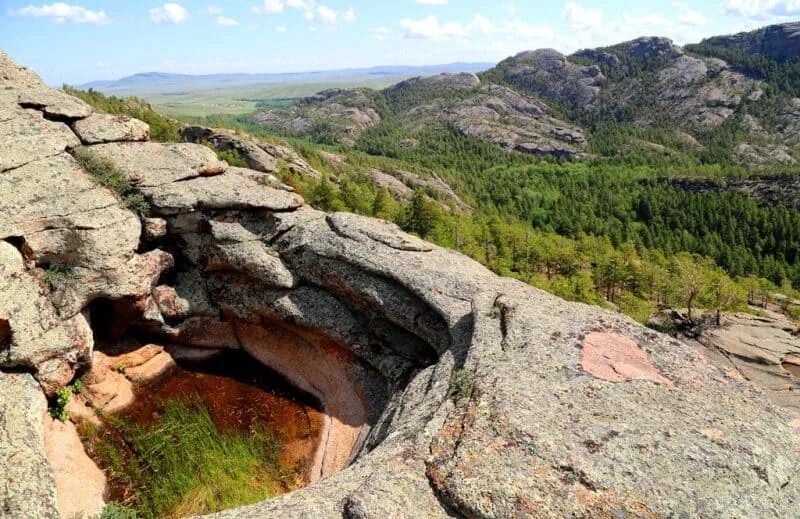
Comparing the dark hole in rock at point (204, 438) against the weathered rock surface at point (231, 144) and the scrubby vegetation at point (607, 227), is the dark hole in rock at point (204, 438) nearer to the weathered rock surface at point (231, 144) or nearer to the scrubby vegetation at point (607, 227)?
the scrubby vegetation at point (607, 227)

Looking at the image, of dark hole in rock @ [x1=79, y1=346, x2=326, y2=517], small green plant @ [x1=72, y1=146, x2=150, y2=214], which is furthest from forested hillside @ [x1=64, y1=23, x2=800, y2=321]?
dark hole in rock @ [x1=79, y1=346, x2=326, y2=517]

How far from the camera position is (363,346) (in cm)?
2769

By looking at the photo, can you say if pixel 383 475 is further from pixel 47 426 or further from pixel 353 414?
pixel 47 426

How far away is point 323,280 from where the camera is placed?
28547 mm

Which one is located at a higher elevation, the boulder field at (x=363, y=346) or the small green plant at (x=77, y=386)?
the boulder field at (x=363, y=346)

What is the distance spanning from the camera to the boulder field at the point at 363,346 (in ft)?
43.4

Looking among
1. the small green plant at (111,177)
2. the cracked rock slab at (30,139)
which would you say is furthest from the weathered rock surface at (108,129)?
the small green plant at (111,177)

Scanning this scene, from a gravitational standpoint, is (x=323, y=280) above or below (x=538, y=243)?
above

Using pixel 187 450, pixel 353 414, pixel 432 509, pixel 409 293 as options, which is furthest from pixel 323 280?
pixel 432 509

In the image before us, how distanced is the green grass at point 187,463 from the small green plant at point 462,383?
31.4 feet

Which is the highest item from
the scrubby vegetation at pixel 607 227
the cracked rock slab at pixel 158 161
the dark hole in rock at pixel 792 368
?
the cracked rock slab at pixel 158 161

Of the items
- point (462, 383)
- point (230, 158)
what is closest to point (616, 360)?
point (462, 383)

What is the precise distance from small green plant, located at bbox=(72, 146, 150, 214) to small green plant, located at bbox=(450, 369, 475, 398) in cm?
2052

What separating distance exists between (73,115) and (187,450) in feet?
66.6
